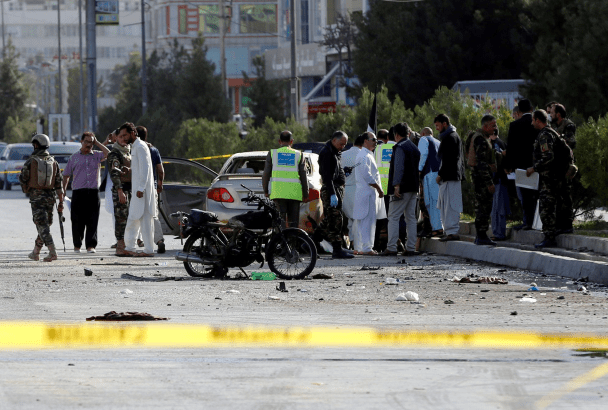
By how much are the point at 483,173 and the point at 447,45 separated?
23423 millimetres

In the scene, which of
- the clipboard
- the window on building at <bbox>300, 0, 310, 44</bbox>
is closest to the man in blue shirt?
the clipboard

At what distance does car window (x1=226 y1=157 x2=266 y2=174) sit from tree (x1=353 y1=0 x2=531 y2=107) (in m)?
21.0

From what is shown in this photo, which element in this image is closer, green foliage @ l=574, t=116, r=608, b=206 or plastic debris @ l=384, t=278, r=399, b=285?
plastic debris @ l=384, t=278, r=399, b=285

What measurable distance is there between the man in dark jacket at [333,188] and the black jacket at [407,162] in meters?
0.77

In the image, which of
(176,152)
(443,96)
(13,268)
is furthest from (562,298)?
(176,152)

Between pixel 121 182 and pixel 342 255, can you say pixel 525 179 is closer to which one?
pixel 342 255

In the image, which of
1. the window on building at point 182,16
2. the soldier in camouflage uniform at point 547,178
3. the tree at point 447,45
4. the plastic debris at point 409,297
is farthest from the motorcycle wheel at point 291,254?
the window on building at point 182,16

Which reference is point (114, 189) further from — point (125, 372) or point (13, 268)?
point (125, 372)

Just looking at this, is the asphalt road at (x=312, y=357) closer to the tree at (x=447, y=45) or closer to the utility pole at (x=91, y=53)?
the tree at (x=447, y=45)

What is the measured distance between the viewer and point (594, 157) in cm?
1571

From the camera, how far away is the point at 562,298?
11367 millimetres

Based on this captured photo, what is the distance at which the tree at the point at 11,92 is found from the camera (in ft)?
300

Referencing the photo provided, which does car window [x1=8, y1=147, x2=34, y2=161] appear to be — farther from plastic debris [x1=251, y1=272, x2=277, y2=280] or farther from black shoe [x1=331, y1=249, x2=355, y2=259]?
plastic debris [x1=251, y1=272, x2=277, y2=280]

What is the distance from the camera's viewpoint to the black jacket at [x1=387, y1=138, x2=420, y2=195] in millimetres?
16422
